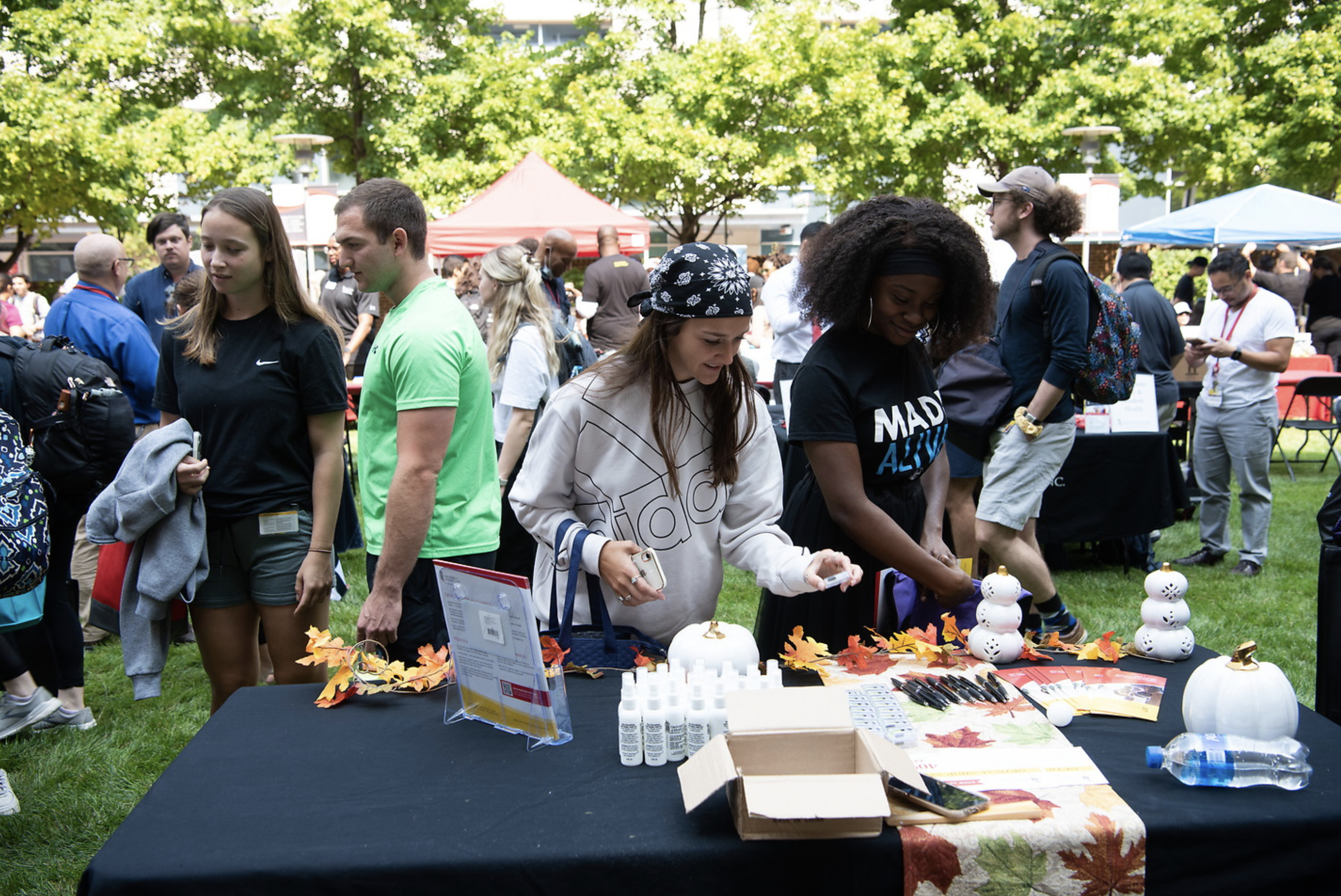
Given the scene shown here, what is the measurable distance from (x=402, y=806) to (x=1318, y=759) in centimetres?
142

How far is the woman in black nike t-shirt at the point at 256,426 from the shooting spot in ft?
8.05

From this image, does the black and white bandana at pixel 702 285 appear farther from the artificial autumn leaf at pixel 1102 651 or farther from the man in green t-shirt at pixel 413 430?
the artificial autumn leaf at pixel 1102 651

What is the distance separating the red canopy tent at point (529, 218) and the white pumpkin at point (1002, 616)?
28.5ft

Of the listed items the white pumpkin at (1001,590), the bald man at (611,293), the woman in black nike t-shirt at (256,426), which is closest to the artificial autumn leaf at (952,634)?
the white pumpkin at (1001,590)

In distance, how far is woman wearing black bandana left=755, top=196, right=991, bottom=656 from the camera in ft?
7.57

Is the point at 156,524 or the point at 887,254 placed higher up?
the point at 887,254

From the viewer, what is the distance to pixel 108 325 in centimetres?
397

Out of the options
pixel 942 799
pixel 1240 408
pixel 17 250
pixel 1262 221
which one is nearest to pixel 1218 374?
pixel 1240 408

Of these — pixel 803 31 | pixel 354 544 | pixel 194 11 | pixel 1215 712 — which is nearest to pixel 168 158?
pixel 194 11

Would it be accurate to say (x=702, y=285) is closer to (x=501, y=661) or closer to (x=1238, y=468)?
(x=501, y=661)

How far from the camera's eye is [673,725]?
1.56 m

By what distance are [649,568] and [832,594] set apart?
686 mm

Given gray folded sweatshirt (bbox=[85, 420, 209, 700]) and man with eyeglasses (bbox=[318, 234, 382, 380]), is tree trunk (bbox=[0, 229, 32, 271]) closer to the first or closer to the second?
man with eyeglasses (bbox=[318, 234, 382, 380])

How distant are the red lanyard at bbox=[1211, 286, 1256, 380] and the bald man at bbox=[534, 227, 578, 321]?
143 inches
